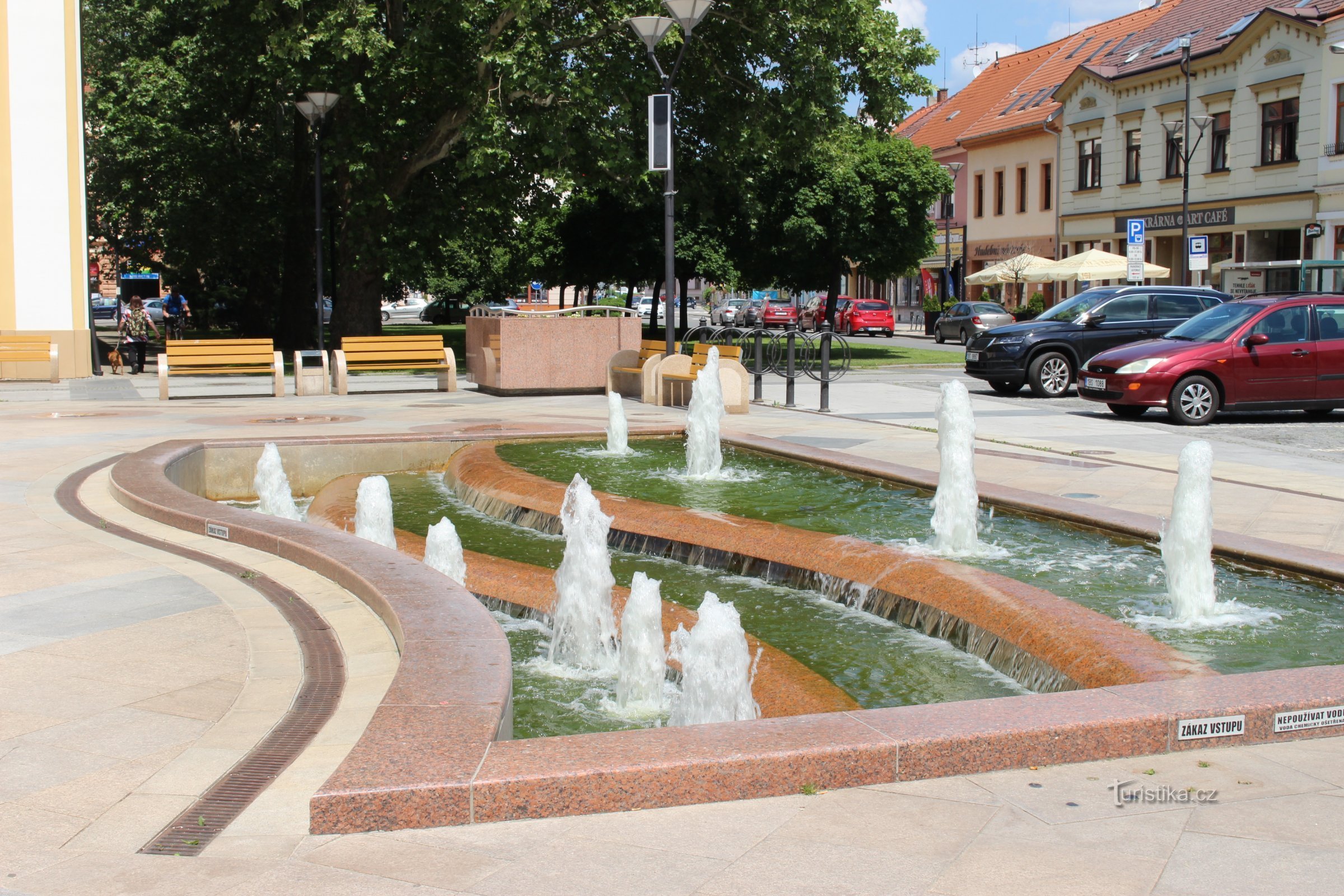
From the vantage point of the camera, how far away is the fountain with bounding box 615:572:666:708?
588 cm

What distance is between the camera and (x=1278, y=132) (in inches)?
1501

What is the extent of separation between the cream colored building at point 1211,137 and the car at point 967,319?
213 inches

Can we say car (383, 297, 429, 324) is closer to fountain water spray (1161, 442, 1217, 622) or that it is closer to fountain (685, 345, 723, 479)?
fountain (685, 345, 723, 479)

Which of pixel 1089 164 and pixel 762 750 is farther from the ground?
pixel 1089 164

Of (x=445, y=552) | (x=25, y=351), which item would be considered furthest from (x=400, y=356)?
(x=445, y=552)

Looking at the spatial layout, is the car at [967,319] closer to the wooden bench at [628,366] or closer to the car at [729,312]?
the car at [729,312]

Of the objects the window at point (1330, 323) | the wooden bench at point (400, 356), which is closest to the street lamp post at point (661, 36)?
the wooden bench at point (400, 356)

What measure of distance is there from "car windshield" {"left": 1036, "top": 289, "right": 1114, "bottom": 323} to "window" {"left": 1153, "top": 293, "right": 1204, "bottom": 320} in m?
0.77

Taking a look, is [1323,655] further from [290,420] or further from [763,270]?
[763,270]

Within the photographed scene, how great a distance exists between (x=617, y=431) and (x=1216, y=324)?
8742 millimetres

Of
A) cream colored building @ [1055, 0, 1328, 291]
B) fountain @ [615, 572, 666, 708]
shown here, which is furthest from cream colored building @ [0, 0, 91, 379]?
cream colored building @ [1055, 0, 1328, 291]

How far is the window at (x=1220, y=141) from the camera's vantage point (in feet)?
133

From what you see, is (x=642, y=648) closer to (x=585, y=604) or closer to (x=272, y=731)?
(x=585, y=604)

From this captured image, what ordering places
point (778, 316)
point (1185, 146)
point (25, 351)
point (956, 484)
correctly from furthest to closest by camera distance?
1. point (778, 316)
2. point (1185, 146)
3. point (25, 351)
4. point (956, 484)
